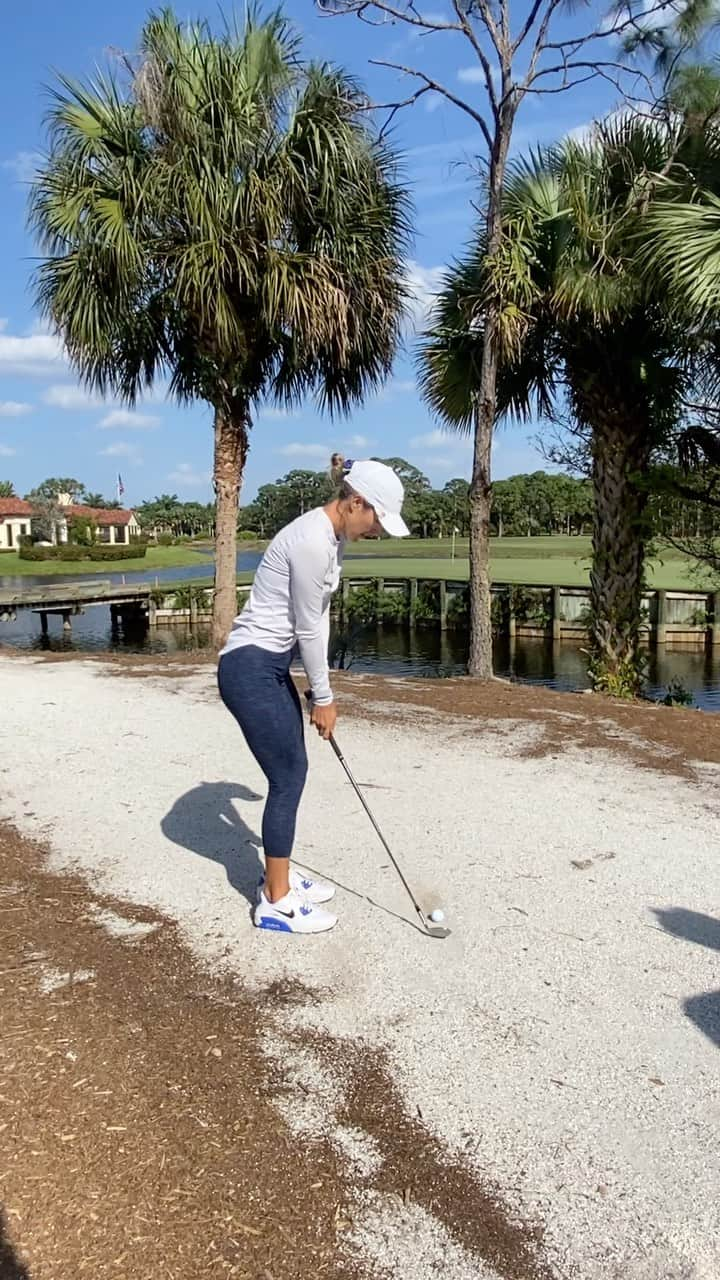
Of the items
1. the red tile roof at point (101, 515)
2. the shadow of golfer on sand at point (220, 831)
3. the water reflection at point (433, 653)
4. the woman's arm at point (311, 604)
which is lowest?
the water reflection at point (433, 653)

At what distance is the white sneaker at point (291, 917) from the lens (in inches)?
133

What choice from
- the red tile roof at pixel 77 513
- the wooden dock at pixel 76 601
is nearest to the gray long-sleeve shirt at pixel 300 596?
the wooden dock at pixel 76 601

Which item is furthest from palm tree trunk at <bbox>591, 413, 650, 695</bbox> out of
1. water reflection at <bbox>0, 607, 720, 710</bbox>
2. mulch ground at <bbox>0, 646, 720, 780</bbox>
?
water reflection at <bbox>0, 607, 720, 710</bbox>

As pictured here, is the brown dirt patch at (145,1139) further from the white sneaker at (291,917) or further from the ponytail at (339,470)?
the ponytail at (339,470)

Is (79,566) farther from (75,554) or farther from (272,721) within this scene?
(272,721)

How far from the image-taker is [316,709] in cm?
315

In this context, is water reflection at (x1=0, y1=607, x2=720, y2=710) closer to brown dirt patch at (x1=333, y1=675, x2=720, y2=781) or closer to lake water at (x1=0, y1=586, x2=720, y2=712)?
lake water at (x1=0, y1=586, x2=720, y2=712)

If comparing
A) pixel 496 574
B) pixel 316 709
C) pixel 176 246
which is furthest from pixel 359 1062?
pixel 496 574

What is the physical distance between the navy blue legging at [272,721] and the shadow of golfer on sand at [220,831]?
60cm

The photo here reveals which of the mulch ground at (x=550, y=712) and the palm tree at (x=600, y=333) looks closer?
the mulch ground at (x=550, y=712)

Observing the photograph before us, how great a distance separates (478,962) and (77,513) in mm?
90206

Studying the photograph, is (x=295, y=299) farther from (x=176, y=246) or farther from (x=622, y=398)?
(x=622, y=398)

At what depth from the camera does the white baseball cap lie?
3070mm

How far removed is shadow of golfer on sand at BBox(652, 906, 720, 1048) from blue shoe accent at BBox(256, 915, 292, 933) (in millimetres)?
1400
